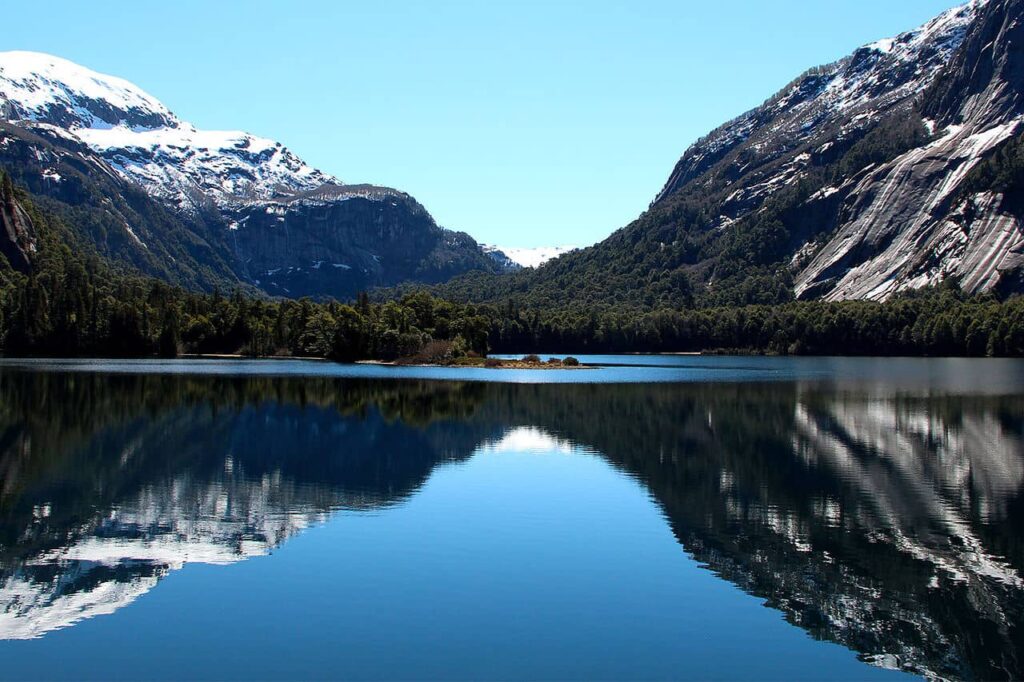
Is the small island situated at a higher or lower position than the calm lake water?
higher

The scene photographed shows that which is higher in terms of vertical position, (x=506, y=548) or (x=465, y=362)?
(x=465, y=362)

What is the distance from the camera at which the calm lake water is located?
929 inches

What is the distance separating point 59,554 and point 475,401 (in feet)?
206

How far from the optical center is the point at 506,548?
34.0 meters

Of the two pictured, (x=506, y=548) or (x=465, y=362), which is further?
(x=465, y=362)

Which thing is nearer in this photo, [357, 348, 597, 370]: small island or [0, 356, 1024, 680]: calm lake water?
[0, 356, 1024, 680]: calm lake water

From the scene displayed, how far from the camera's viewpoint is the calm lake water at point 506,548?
2359 cm

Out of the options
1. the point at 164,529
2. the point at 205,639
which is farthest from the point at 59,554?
the point at 205,639

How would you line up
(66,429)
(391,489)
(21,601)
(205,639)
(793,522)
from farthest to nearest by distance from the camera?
(66,429)
(391,489)
(793,522)
(21,601)
(205,639)

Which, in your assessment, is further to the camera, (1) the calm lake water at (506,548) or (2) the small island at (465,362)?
(2) the small island at (465,362)

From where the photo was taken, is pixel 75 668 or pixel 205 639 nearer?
pixel 75 668

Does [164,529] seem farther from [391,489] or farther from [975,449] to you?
[975,449]

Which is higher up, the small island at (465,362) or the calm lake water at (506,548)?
the small island at (465,362)

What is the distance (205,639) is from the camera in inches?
950
